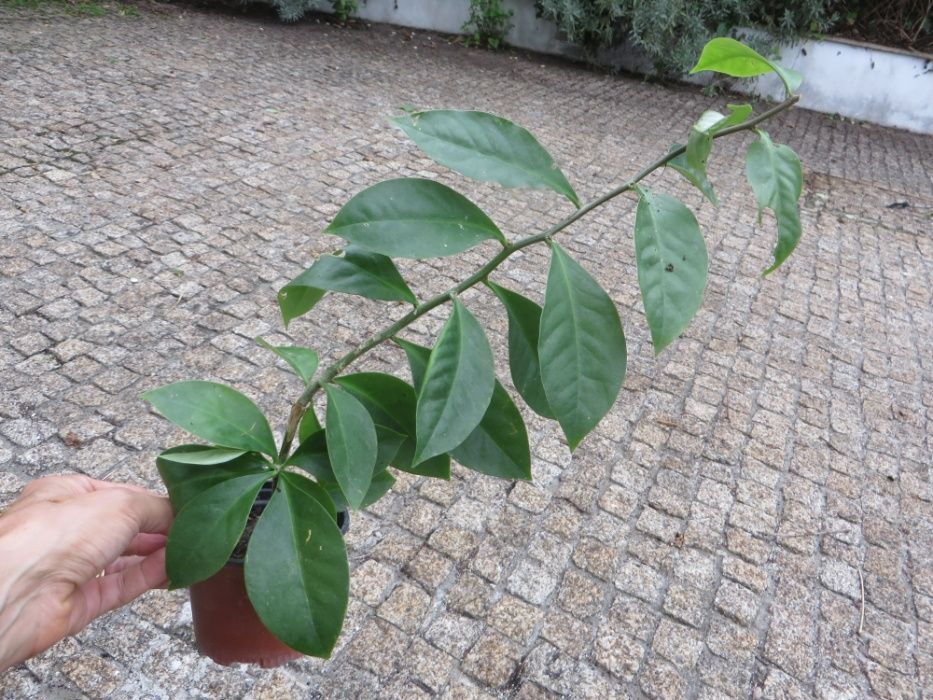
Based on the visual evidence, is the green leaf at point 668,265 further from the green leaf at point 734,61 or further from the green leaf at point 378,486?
the green leaf at point 378,486

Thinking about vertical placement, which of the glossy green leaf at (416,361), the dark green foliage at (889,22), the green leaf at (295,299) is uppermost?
the dark green foliage at (889,22)

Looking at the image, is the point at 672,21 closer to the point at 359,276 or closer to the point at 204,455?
the point at 359,276

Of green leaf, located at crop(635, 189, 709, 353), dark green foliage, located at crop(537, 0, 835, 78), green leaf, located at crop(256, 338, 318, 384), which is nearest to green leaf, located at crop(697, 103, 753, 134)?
green leaf, located at crop(635, 189, 709, 353)

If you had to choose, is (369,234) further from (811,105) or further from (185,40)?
(811,105)

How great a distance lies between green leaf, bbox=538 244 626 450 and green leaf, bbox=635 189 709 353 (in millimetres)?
97

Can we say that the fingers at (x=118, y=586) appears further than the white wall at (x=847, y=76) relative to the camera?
No

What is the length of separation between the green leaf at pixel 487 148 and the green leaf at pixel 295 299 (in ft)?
1.26

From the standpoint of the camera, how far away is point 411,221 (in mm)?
1118

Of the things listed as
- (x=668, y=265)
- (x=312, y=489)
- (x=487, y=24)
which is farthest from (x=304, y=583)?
(x=487, y=24)

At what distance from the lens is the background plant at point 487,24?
8.79 metres

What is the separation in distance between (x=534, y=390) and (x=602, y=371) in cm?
18

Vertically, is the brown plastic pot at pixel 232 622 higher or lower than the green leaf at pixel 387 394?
lower

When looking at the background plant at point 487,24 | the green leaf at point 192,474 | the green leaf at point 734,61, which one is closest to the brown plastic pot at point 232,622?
the green leaf at point 192,474

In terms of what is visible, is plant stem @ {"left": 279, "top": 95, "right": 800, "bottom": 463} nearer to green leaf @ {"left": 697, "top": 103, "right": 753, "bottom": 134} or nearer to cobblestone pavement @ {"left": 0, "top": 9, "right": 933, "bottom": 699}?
green leaf @ {"left": 697, "top": 103, "right": 753, "bottom": 134}
